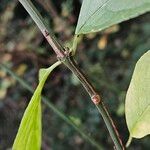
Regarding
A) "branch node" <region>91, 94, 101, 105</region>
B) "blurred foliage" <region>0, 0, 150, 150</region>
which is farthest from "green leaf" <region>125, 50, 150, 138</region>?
"blurred foliage" <region>0, 0, 150, 150</region>

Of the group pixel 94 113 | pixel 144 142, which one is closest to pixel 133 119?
pixel 144 142

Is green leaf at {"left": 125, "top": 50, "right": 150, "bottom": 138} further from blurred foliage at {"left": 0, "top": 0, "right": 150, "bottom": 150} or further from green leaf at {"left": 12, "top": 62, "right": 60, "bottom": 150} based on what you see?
blurred foliage at {"left": 0, "top": 0, "right": 150, "bottom": 150}

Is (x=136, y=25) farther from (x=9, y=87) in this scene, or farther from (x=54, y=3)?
(x=9, y=87)

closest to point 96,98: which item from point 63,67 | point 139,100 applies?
point 139,100

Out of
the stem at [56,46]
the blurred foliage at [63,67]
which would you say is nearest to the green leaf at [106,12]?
the stem at [56,46]

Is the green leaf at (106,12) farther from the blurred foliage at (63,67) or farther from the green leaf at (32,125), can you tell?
the blurred foliage at (63,67)

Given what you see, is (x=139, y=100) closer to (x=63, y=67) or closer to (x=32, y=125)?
(x=32, y=125)
